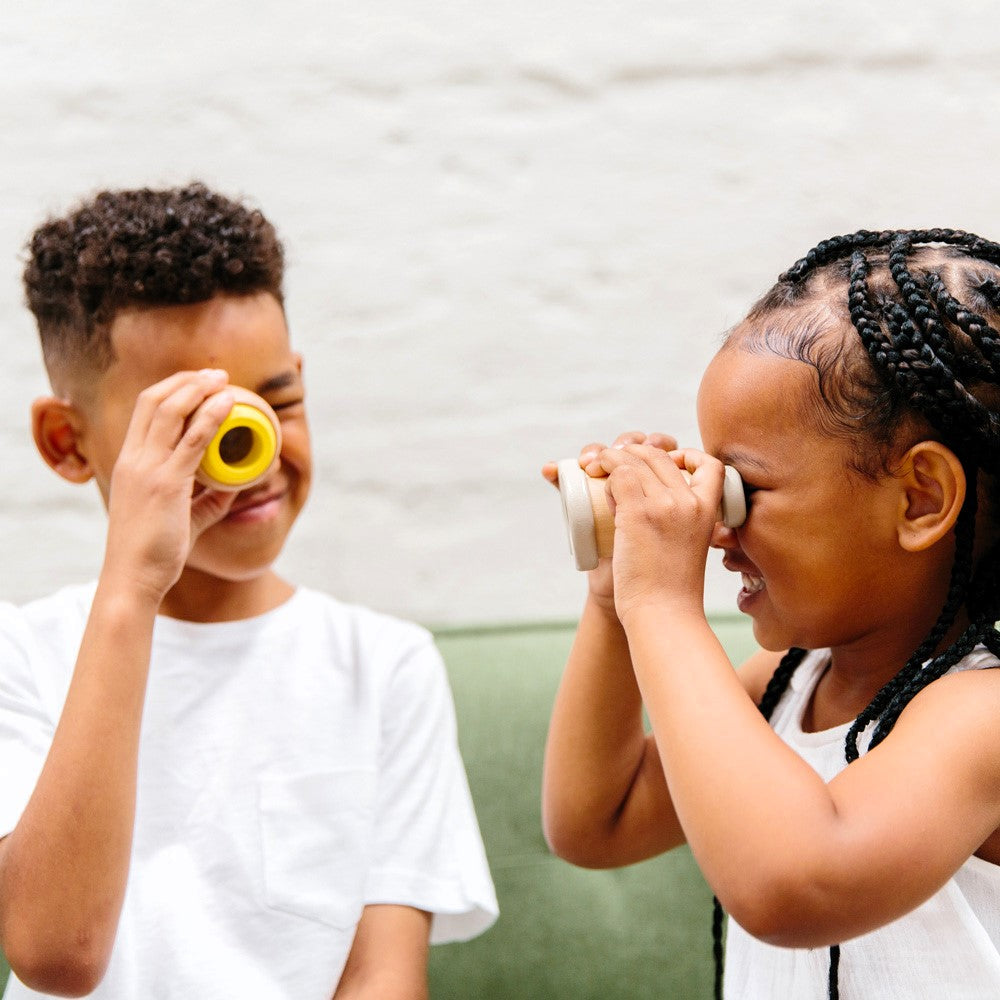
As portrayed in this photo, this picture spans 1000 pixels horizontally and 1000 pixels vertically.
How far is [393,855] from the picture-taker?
4.17 feet

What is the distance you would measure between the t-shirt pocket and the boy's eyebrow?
1.29ft

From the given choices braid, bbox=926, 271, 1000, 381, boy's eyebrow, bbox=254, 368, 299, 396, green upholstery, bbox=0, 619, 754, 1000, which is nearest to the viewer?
braid, bbox=926, 271, 1000, 381

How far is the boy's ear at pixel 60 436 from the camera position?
128cm

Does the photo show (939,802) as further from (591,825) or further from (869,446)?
(591,825)

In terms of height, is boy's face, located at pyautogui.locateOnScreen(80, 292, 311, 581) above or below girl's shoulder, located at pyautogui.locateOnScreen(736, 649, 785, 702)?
above

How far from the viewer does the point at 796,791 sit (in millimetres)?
837

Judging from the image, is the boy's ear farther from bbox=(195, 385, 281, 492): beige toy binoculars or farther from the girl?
the girl

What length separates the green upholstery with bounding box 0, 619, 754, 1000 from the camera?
1373 mm

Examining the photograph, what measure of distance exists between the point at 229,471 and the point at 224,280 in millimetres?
205

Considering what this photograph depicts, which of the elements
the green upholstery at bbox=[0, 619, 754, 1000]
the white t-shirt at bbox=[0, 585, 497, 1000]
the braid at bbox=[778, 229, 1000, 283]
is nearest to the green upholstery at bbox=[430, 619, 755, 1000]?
the green upholstery at bbox=[0, 619, 754, 1000]

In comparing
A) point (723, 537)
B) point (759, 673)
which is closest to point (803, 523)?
point (723, 537)

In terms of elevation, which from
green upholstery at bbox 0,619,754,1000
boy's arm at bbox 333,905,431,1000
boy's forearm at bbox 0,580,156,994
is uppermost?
boy's forearm at bbox 0,580,156,994

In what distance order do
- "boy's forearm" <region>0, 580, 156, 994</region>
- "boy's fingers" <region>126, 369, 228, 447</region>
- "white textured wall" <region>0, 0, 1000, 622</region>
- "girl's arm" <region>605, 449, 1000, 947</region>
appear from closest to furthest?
1. "girl's arm" <region>605, 449, 1000, 947</region>
2. "boy's forearm" <region>0, 580, 156, 994</region>
3. "boy's fingers" <region>126, 369, 228, 447</region>
4. "white textured wall" <region>0, 0, 1000, 622</region>

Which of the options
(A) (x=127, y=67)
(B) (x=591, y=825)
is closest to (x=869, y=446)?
(B) (x=591, y=825)
